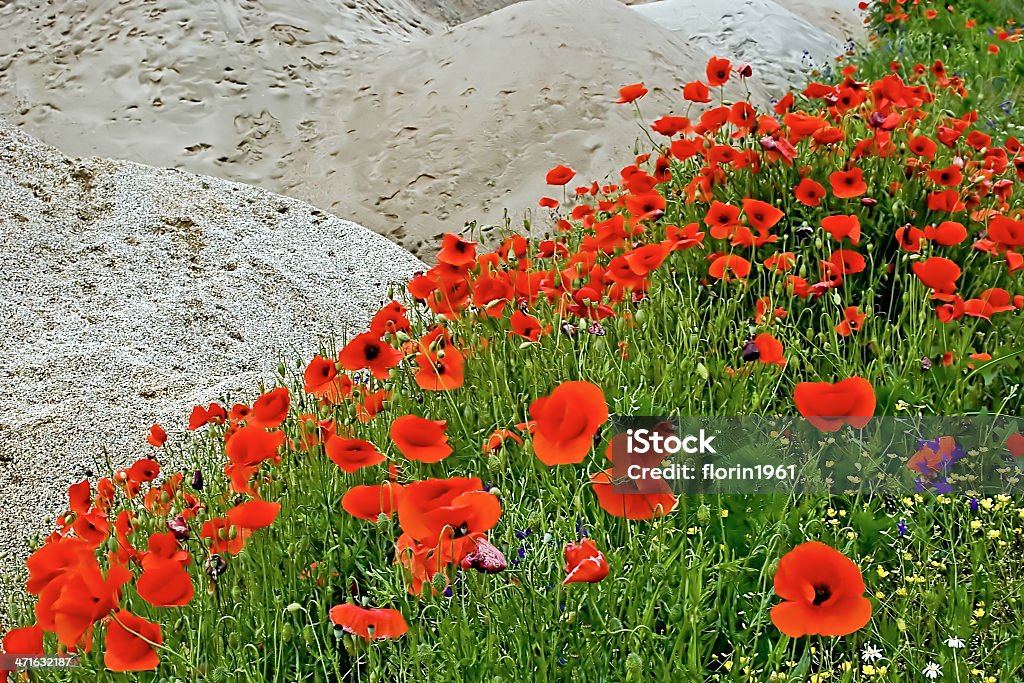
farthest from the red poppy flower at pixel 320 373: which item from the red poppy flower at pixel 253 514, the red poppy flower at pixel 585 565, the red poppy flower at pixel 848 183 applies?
the red poppy flower at pixel 848 183

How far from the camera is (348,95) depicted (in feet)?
21.7

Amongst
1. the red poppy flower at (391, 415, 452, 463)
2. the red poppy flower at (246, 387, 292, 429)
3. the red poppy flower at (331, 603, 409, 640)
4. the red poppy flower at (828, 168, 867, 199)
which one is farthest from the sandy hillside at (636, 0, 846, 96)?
the red poppy flower at (331, 603, 409, 640)

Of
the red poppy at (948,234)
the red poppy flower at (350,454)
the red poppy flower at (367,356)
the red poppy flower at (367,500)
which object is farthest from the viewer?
the red poppy at (948,234)

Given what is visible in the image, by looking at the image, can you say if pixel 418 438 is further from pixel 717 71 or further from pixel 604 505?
pixel 717 71

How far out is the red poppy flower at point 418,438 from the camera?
5.05 ft

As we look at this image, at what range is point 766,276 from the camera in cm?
257

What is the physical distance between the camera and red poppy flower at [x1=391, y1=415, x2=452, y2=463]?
1.54m

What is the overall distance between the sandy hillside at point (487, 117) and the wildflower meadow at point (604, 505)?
2.78m

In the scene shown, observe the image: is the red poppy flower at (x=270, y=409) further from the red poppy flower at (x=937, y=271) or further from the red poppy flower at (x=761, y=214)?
the red poppy flower at (x=937, y=271)

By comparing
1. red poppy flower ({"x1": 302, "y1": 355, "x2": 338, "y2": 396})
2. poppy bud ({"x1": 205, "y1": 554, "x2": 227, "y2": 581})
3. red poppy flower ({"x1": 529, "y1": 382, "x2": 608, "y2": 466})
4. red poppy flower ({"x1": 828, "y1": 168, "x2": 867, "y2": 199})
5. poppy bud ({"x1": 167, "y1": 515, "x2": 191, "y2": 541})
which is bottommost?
poppy bud ({"x1": 167, "y1": 515, "x2": 191, "y2": 541})

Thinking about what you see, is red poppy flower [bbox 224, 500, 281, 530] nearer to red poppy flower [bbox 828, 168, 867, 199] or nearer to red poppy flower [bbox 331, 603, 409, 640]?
red poppy flower [bbox 331, 603, 409, 640]

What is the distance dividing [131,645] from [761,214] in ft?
5.62

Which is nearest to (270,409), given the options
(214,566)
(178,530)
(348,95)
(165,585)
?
(178,530)

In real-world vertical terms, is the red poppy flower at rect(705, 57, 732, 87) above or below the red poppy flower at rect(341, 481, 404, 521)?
above
